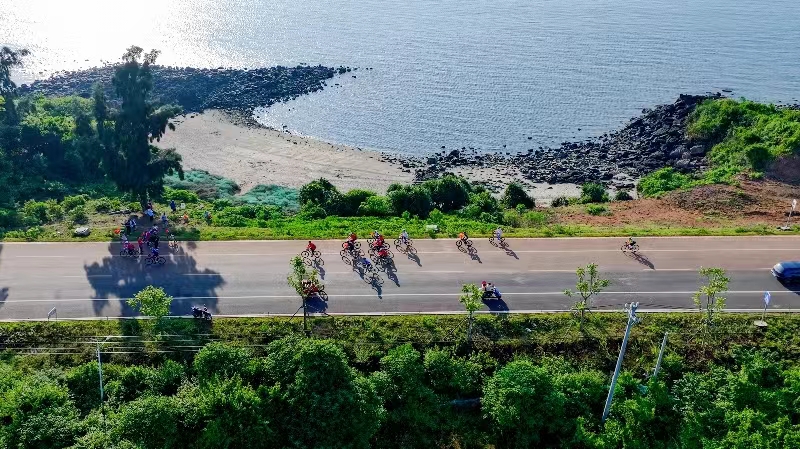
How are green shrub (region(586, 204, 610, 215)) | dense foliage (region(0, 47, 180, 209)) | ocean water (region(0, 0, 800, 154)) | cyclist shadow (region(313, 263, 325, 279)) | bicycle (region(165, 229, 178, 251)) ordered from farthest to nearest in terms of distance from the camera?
ocean water (region(0, 0, 800, 154)) → green shrub (region(586, 204, 610, 215)) → dense foliage (region(0, 47, 180, 209)) → bicycle (region(165, 229, 178, 251)) → cyclist shadow (region(313, 263, 325, 279))

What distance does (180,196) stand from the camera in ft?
207

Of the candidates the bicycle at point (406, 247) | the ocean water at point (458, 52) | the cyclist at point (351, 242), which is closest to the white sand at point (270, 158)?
the ocean water at point (458, 52)

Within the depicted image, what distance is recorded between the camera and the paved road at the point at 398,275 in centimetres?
4097

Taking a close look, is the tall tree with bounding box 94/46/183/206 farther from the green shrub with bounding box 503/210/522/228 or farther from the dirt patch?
the dirt patch

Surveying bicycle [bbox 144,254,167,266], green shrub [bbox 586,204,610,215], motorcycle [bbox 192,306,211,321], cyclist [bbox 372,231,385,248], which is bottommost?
motorcycle [bbox 192,306,211,321]

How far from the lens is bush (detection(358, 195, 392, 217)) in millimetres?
56938

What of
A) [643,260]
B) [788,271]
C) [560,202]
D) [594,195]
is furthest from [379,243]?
[594,195]

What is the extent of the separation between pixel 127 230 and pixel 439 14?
129 metres

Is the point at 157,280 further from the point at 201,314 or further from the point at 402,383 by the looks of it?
the point at 402,383

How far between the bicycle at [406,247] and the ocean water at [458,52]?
42.2 metres

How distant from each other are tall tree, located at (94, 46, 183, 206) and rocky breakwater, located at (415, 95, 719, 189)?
34139mm

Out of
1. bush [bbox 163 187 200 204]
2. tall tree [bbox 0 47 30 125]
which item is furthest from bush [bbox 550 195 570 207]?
tall tree [bbox 0 47 30 125]

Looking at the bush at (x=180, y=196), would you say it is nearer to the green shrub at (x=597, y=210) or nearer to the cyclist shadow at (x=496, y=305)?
the cyclist shadow at (x=496, y=305)

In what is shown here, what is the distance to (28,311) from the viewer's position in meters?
40.0
